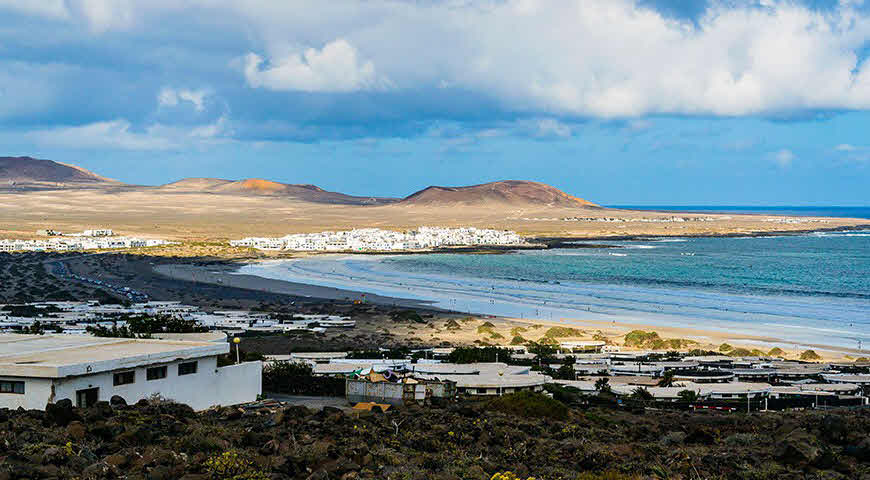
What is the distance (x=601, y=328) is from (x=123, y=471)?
40237 millimetres

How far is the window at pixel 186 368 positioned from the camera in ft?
65.2

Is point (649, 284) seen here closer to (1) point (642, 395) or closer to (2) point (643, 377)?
(2) point (643, 377)

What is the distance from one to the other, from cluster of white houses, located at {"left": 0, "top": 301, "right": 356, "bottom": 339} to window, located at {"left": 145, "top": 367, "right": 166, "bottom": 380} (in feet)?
63.4

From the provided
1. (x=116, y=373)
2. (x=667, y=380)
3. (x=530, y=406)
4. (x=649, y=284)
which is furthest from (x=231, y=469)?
(x=649, y=284)

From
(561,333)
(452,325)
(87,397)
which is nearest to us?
(87,397)

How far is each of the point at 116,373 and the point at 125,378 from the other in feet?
0.92

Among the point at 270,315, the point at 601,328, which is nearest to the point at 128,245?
the point at 270,315

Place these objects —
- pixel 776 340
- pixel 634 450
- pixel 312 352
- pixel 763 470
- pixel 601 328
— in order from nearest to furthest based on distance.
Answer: pixel 763 470 → pixel 634 450 → pixel 312 352 → pixel 776 340 → pixel 601 328

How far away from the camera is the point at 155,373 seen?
19344mm

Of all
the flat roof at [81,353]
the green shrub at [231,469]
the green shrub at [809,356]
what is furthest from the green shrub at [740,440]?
the green shrub at [809,356]

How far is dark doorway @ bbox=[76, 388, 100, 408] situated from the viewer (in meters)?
17.6

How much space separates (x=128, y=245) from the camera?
127 m

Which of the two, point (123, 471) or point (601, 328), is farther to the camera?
point (601, 328)

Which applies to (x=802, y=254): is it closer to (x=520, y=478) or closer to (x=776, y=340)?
(x=776, y=340)
